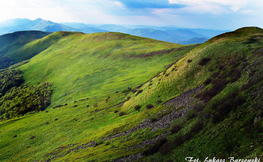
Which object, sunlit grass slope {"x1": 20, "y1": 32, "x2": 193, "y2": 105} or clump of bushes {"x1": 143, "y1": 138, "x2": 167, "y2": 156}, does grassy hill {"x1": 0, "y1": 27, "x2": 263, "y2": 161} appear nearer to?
clump of bushes {"x1": 143, "y1": 138, "x2": 167, "y2": 156}

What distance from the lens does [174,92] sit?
44.2m

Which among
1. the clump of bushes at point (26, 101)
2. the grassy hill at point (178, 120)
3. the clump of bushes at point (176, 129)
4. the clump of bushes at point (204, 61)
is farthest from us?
the clump of bushes at point (26, 101)

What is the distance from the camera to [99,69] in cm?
14138

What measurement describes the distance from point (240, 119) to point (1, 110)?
16274 cm

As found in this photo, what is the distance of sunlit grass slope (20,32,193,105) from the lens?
104m

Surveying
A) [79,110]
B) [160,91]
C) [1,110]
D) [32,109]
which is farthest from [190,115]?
[1,110]

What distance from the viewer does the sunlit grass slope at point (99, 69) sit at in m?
104

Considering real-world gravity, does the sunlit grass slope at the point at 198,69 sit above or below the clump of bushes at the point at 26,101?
above

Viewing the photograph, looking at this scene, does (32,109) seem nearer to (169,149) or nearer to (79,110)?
(79,110)

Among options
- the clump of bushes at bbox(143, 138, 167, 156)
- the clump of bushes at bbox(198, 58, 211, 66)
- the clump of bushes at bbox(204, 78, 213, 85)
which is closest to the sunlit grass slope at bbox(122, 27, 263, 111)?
the clump of bushes at bbox(198, 58, 211, 66)

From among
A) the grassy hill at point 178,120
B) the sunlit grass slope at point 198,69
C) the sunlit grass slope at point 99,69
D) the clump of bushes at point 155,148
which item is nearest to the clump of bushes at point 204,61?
the grassy hill at point 178,120

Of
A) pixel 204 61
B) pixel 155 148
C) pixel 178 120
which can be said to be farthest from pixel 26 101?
pixel 204 61

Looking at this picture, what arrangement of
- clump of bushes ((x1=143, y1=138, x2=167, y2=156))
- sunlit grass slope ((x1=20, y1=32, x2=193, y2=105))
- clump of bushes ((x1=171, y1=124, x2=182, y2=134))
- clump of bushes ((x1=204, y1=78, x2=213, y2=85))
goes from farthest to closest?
1. sunlit grass slope ((x1=20, y1=32, x2=193, y2=105))
2. clump of bushes ((x1=204, y1=78, x2=213, y2=85))
3. clump of bushes ((x1=171, y1=124, x2=182, y2=134))
4. clump of bushes ((x1=143, y1=138, x2=167, y2=156))

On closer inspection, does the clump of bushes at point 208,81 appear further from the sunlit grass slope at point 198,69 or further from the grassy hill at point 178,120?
the sunlit grass slope at point 198,69
